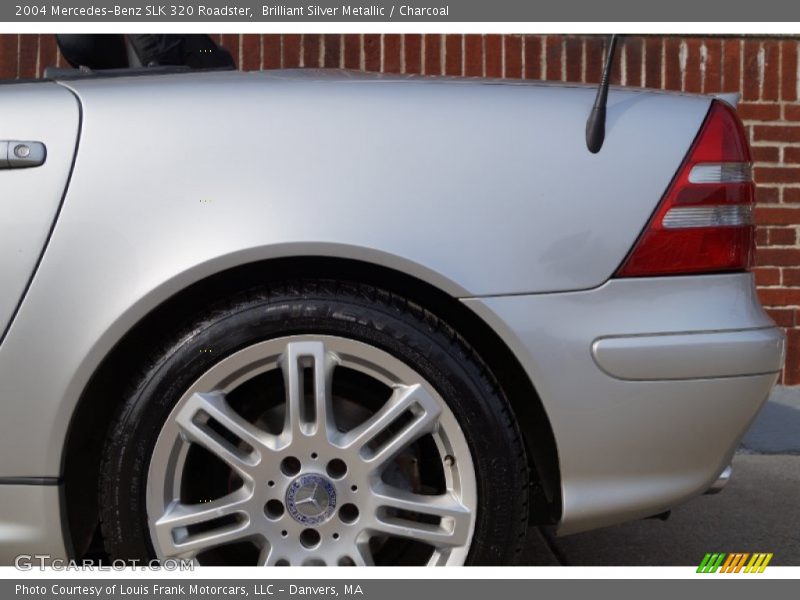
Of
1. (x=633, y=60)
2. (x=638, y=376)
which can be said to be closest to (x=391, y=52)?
(x=633, y=60)

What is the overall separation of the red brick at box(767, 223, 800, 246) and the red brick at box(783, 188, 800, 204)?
127 millimetres

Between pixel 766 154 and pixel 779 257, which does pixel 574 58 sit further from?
pixel 779 257

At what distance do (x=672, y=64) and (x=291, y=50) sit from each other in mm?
1707

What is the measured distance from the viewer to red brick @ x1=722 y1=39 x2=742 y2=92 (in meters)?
4.30

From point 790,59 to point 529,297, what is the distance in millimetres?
3106

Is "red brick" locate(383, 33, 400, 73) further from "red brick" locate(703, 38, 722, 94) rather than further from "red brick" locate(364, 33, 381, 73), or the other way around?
"red brick" locate(703, 38, 722, 94)

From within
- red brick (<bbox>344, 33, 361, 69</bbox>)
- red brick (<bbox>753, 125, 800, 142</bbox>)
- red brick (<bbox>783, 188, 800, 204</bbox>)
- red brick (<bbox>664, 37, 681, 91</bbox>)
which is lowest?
red brick (<bbox>783, 188, 800, 204</bbox>)

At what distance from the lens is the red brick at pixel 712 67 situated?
430 cm

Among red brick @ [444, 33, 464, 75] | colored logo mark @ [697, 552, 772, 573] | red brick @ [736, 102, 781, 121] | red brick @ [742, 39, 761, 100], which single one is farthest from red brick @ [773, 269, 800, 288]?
colored logo mark @ [697, 552, 772, 573]

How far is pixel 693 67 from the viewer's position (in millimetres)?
4297

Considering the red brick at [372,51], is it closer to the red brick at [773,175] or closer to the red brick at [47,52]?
the red brick at [47,52]

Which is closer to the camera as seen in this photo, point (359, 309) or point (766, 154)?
point (359, 309)

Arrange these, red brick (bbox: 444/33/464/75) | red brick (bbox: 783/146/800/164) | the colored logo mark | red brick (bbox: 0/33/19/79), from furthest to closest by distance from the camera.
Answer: red brick (bbox: 783/146/800/164) → red brick (bbox: 444/33/464/75) → red brick (bbox: 0/33/19/79) → the colored logo mark

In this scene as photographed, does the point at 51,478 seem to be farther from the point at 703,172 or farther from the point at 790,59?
the point at 790,59
